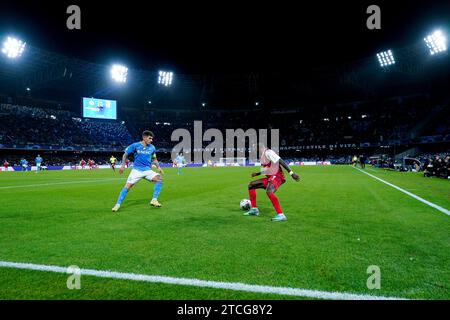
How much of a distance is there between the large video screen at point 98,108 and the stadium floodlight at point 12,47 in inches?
552

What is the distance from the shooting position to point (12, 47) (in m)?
Result: 38.1

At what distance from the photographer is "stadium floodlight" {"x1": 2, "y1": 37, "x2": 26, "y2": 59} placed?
37719 millimetres

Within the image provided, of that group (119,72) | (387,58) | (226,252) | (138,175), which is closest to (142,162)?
(138,175)

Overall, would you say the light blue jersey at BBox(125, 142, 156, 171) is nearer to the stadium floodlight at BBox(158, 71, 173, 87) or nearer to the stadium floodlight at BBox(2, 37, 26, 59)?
the stadium floodlight at BBox(2, 37, 26, 59)

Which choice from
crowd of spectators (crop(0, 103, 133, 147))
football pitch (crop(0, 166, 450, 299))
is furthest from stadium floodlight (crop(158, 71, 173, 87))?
football pitch (crop(0, 166, 450, 299))

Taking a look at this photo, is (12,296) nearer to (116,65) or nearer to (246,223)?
(246,223)

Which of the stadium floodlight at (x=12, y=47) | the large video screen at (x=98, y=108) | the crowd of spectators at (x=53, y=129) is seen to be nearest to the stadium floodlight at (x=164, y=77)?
the large video screen at (x=98, y=108)

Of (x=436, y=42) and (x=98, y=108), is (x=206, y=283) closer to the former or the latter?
(x=436, y=42)

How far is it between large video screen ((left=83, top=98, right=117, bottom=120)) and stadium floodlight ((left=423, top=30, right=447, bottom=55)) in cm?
5445

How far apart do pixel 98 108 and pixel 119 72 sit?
8.01 m

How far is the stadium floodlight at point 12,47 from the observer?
124ft
